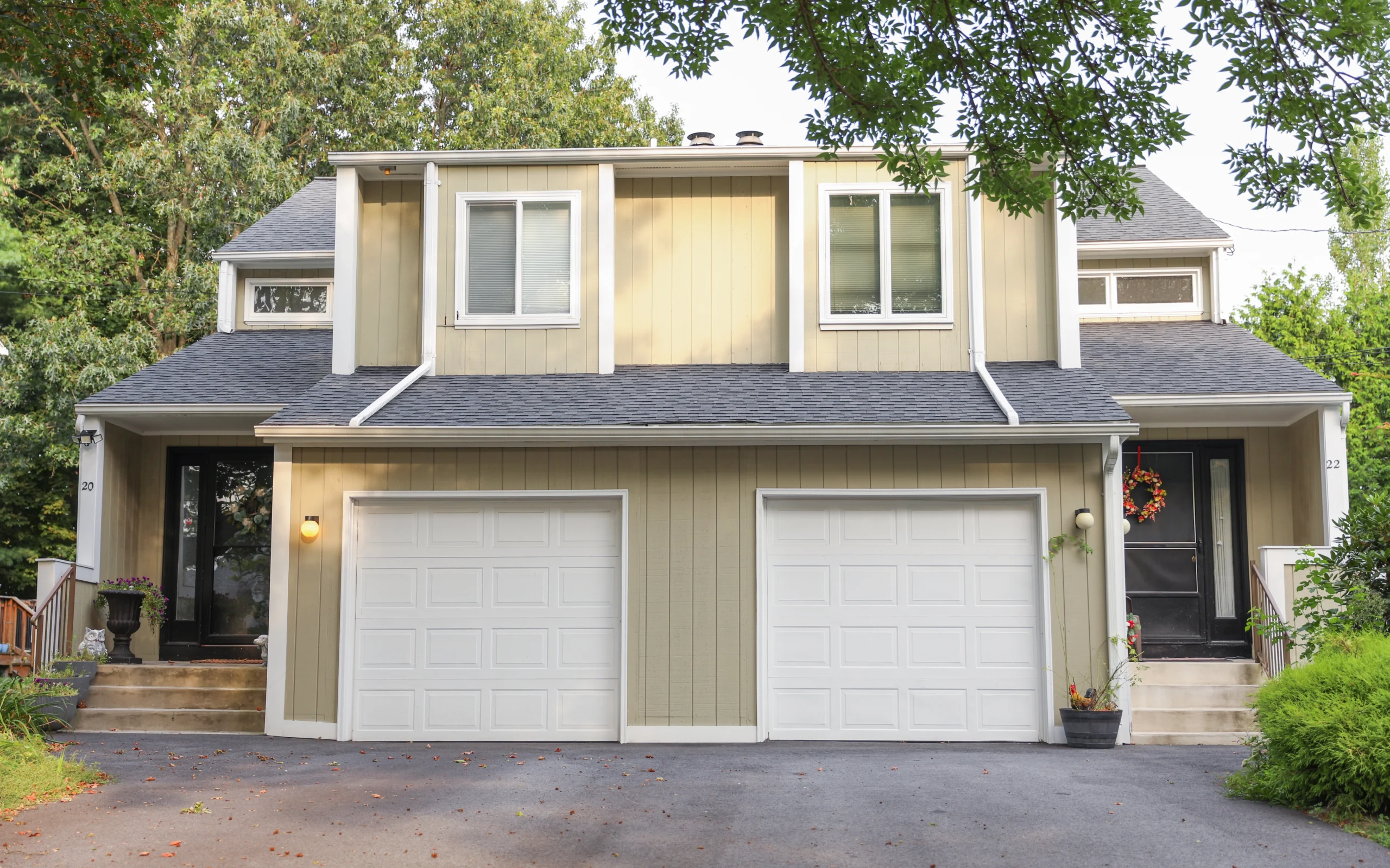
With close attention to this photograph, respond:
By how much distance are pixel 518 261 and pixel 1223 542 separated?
747cm

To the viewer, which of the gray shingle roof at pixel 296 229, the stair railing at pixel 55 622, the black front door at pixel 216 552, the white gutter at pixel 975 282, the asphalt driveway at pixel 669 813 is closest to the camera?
the asphalt driveway at pixel 669 813

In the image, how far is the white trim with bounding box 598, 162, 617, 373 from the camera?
37.8ft

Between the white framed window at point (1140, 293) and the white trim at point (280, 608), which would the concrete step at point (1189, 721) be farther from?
the white trim at point (280, 608)

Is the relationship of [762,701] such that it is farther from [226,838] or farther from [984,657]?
[226,838]

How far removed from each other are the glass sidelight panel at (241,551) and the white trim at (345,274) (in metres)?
2.32

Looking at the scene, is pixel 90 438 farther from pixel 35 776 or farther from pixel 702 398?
pixel 702 398

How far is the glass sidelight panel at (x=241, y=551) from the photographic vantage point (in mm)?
13117

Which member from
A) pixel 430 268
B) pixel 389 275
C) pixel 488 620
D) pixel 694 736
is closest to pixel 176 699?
pixel 488 620

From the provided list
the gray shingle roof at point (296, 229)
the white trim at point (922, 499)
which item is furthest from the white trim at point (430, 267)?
the white trim at point (922, 499)

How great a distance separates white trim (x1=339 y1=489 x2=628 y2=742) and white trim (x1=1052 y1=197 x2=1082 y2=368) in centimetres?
420

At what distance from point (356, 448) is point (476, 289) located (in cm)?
214

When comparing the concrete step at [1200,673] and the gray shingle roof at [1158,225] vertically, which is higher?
the gray shingle roof at [1158,225]

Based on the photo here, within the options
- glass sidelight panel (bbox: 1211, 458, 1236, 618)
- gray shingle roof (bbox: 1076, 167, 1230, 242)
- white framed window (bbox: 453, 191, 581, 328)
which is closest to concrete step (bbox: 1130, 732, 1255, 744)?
glass sidelight panel (bbox: 1211, 458, 1236, 618)

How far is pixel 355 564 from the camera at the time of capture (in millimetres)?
10336
